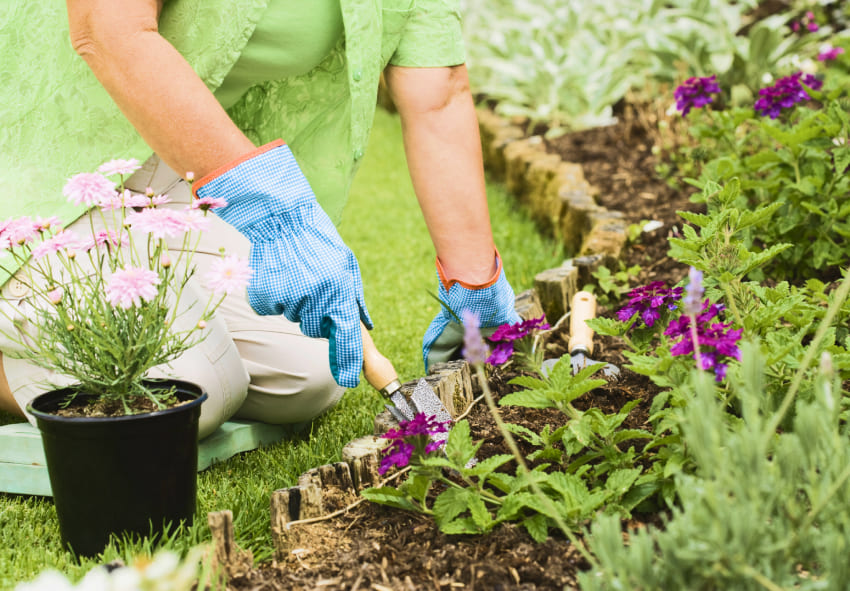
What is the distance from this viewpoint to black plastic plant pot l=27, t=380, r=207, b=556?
1324mm

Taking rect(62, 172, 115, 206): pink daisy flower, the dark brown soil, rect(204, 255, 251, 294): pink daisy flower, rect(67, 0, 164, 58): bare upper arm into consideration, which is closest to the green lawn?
the dark brown soil

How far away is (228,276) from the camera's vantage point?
1243mm

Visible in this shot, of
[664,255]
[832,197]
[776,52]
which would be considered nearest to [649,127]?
[776,52]

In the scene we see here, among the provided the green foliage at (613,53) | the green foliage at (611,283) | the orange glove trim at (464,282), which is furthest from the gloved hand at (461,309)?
the green foliage at (613,53)

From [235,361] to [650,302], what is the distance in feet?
3.05

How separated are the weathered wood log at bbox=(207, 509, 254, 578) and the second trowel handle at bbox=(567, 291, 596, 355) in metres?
0.97

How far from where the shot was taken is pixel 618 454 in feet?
4.55

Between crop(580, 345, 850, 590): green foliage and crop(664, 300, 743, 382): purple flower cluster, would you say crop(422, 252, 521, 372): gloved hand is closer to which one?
crop(664, 300, 743, 382): purple flower cluster

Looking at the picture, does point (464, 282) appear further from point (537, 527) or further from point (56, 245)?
point (56, 245)

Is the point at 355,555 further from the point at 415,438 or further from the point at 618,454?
the point at 618,454

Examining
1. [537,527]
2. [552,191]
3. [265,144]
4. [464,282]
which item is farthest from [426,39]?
[552,191]

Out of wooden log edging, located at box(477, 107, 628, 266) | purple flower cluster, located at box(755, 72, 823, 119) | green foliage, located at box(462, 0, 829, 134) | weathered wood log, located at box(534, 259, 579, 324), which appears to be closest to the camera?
weathered wood log, located at box(534, 259, 579, 324)

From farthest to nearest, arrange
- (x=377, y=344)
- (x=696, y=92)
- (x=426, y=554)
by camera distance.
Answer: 1. (x=696, y=92)
2. (x=377, y=344)
3. (x=426, y=554)

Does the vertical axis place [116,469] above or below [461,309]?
above
